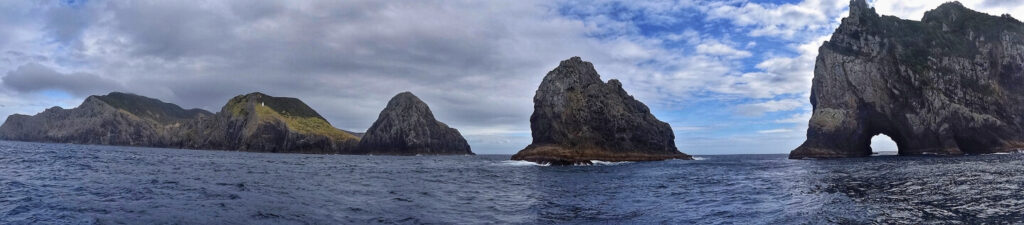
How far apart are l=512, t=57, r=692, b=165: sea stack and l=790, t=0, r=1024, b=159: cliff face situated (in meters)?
31.4

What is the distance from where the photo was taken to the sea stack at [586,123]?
3954 inches

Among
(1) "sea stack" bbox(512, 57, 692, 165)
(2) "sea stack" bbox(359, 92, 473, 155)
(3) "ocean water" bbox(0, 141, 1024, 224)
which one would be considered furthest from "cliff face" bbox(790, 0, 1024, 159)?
(2) "sea stack" bbox(359, 92, 473, 155)

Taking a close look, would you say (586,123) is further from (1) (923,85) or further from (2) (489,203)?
(2) (489,203)

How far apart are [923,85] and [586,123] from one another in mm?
66725

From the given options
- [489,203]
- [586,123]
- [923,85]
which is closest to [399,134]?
[586,123]

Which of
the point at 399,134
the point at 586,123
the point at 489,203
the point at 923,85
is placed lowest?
the point at 489,203

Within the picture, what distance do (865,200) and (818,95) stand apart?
105m

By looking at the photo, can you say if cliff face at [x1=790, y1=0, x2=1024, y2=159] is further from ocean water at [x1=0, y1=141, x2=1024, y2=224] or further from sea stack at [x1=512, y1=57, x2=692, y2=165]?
ocean water at [x1=0, y1=141, x2=1024, y2=224]

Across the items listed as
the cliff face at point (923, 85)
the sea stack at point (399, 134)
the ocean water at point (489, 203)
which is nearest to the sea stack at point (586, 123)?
the cliff face at point (923, 85)

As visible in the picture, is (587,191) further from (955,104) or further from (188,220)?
(955,104)

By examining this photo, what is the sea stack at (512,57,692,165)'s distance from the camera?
100438 millimetres

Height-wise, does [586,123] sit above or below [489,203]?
above

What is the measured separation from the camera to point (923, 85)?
103m

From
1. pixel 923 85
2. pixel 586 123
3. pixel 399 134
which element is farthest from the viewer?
pixel 399 134
